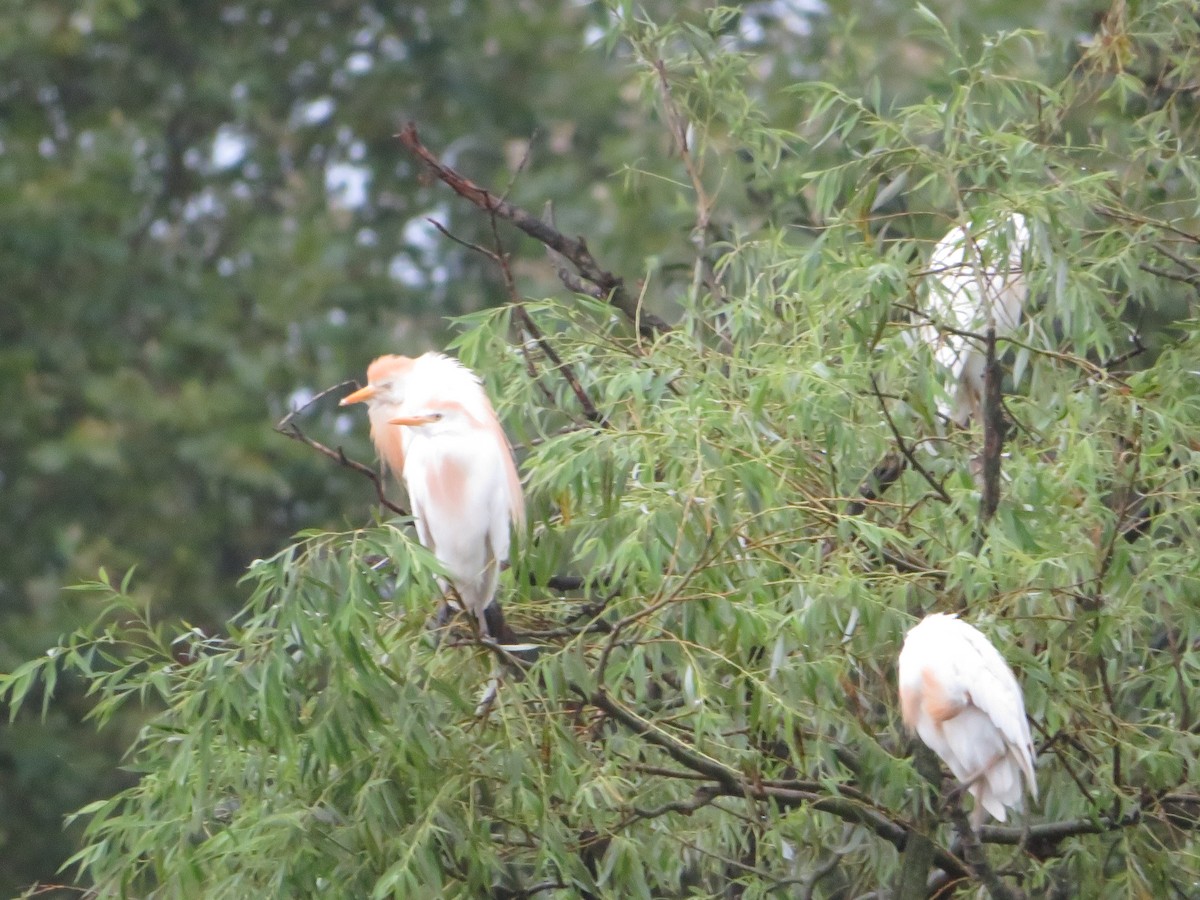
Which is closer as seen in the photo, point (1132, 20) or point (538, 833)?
point (538, 833)

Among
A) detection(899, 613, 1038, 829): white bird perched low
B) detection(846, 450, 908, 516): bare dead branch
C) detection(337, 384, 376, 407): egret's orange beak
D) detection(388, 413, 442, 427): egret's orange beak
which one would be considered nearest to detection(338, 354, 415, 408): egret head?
detection(337, 384, 376, 407): egret's orange beak

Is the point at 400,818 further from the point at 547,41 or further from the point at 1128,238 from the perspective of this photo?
the point at 547,41

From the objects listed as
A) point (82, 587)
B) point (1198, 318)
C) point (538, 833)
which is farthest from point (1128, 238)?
point (82, 587)

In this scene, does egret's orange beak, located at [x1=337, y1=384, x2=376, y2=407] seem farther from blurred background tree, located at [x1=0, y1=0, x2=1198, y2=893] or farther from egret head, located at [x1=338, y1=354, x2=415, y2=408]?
blurred background tree, located at [x1=0, y1=0, x2=1198, y2=893]

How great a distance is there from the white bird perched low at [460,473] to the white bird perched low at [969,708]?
2.18 feet

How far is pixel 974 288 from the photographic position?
3.27 m

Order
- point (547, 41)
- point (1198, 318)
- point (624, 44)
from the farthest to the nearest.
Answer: point (547, 41) < point (624, 44) < point (1198, 318)

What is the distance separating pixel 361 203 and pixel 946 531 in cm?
A: 569

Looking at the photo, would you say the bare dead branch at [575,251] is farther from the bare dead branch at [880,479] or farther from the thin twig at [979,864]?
the thin twig at [979,864]

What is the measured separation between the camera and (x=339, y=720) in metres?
2.25

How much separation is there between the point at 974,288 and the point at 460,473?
1.07m

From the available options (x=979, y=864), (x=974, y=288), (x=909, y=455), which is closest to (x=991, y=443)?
(x=909, y=455)

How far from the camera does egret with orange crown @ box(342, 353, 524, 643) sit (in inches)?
111

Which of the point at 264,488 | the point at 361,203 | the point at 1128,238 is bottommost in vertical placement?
the point at 264,488
